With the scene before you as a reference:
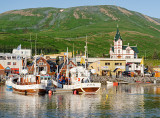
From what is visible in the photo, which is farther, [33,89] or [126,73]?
[126,73]

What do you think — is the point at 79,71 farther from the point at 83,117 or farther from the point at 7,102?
the point at 83,117

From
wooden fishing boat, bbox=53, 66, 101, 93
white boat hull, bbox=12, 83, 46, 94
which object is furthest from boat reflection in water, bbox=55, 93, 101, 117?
white boat hull, bbox=12, 83, 46, 94

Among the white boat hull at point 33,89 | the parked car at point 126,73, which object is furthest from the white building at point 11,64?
the white boat hull at point 33,89

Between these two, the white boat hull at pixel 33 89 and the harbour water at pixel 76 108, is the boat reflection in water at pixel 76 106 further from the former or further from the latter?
the white boat hull at pixel 33 89

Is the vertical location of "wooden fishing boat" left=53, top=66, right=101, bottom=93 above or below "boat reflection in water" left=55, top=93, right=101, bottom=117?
above

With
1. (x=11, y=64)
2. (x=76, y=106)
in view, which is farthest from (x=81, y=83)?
(x=11, y=64)

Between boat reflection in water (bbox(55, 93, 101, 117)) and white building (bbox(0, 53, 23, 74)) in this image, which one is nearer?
boat reflection in water (bbox(55, 93, 101, 117))

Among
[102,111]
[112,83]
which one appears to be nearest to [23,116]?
[102,111]

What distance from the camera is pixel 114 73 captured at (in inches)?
5738

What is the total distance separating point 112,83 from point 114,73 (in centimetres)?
2689

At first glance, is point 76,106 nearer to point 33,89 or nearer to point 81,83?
point 81,83

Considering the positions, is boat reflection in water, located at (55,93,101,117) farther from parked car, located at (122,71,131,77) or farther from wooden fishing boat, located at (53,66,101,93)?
parked car, located at (122,71,131,77)

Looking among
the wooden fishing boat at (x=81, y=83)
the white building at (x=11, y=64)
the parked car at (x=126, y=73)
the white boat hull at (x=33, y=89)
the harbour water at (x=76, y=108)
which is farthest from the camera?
the white building at (x=11, y=64)

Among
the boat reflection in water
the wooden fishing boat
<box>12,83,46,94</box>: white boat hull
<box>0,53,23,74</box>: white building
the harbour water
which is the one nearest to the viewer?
the harbour water
